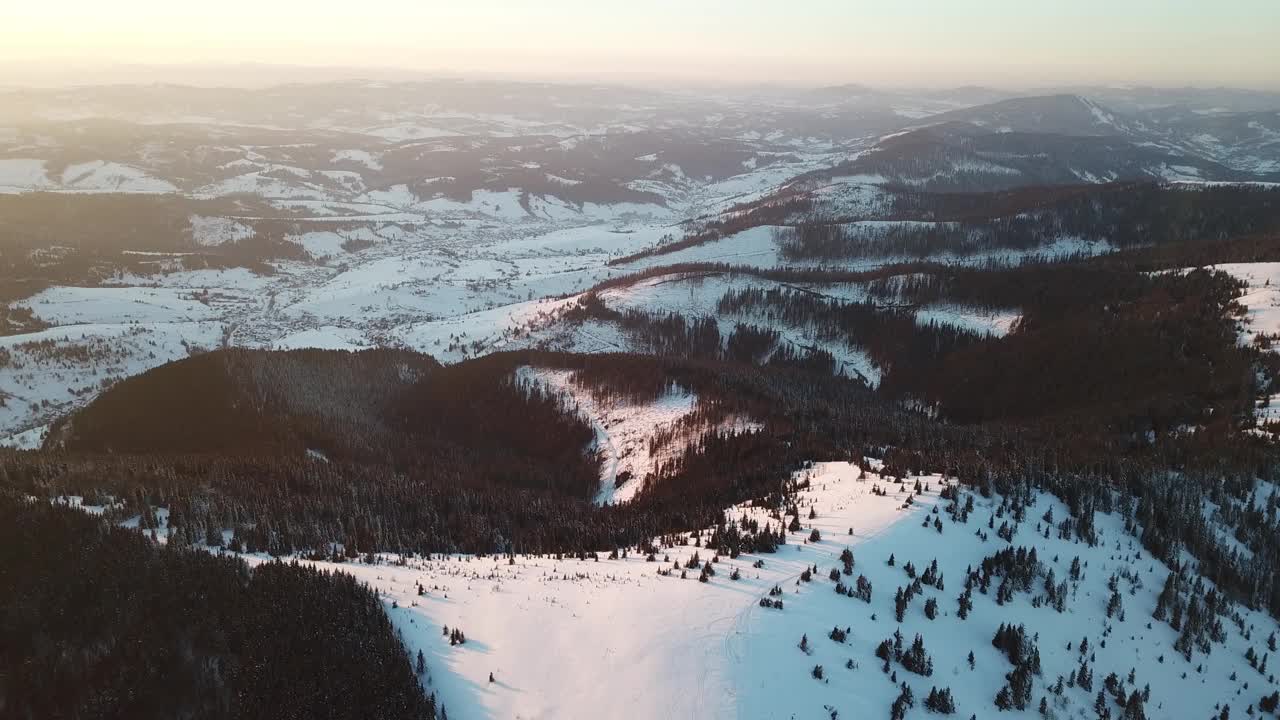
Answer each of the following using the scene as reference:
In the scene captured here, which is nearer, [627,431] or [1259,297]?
[627,431]

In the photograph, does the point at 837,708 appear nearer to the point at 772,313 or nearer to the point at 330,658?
the point at 330,658

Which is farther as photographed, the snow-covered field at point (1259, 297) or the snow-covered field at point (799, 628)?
the snow-covered field at point (1259, 297)

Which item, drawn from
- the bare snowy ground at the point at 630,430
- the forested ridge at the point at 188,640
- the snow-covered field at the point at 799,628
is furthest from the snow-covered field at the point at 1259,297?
the forested ridge at the point at 188,640

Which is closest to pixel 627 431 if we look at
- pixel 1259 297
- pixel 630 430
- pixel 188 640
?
pixel 630 430

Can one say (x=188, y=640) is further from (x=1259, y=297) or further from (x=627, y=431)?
(x=1259, y=297)

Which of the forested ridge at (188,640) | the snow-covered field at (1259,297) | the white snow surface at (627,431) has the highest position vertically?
the snow-covered field at (1259,297)

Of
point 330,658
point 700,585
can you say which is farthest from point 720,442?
point 330,658

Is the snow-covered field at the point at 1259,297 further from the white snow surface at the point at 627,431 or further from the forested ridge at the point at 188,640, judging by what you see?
the forested ridge at the point at 188,640

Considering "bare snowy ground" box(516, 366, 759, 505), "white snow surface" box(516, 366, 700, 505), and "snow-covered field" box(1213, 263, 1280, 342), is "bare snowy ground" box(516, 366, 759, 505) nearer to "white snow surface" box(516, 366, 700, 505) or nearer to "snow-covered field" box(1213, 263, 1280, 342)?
"white snow surface" box(516, 366, 700, 505)

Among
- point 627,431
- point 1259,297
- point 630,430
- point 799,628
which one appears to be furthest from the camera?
point 1259,297

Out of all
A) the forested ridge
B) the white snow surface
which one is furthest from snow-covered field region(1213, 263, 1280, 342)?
the forested ridge

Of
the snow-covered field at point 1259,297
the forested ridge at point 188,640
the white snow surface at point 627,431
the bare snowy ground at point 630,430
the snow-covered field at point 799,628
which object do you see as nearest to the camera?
the forested ridge at point 188,640

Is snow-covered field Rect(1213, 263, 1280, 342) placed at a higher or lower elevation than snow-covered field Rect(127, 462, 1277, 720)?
higher
